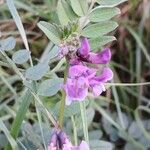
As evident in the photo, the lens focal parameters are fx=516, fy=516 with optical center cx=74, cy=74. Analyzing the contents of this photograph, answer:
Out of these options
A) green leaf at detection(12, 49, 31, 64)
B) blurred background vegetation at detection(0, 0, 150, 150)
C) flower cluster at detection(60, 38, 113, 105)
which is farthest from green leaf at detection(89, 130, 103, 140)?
flower cluster at detection(60, 38, 113, 105)

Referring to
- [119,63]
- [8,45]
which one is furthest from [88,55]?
[119,63]

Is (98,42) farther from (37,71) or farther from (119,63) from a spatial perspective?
(119,63)

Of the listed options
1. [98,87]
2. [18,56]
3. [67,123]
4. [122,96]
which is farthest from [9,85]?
[98,87]

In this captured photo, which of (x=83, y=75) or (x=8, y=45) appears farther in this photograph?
(x=8, y=45)

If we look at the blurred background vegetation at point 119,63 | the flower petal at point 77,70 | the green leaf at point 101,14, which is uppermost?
the flower petal at point 77,70

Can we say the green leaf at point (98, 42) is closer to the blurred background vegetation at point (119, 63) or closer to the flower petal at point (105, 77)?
the flower petal at point (105, 77)

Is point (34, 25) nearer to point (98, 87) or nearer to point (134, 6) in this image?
point (134, 6)

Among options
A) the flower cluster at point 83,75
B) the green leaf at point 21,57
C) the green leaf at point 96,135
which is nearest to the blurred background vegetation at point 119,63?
the green leaf at point 96,135

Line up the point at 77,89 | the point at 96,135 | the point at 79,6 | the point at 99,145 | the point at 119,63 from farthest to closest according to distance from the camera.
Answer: the point at 119,63, the point at 96,135, the point at 99,145, the point at 79,6, the point at 77,89
